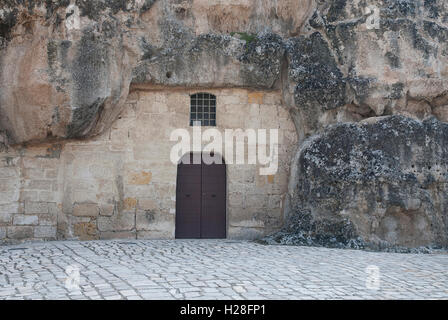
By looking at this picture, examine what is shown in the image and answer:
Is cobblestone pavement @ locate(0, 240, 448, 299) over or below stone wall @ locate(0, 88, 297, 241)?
below

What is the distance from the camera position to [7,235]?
9367 mm

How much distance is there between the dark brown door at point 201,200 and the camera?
32.9 ft

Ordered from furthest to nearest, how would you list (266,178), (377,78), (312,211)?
(266,178), (377,78), (312,211)

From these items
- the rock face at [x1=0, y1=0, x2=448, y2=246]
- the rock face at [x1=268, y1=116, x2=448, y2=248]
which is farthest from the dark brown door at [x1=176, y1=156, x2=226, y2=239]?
the rock face at [x1=268, y1=116, x2=448, y2=248]

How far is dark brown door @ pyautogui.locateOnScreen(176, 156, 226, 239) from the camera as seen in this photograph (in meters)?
10.0

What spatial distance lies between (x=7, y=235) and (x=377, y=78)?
25.7 ft

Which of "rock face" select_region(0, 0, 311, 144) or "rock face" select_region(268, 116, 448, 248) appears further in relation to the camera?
"rock face" select_region(0, 0, 311, 144)

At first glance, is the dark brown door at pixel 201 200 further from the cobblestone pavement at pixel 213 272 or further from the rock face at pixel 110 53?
the rock face at pixel 110 53

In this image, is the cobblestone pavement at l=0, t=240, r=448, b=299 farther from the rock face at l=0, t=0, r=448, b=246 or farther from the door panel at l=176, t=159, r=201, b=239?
the door panel at l=176, t=159, r=201, b=239

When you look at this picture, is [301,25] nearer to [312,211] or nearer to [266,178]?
[266,178]

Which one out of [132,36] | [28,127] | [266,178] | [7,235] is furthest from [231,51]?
[7,235]

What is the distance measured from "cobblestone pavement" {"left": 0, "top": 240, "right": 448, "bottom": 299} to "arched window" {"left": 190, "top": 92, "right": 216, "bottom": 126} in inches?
114

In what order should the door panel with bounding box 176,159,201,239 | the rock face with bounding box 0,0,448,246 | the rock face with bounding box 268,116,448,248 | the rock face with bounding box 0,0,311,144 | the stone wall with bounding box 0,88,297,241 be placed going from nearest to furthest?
the rock face with bounding box 268,116,448,248 → the rock face with bounding box 0,0,448,246 → the rock face with bounding box 0,0,311,144 → the stone wall with bounding box 0,88,297,241 → the door panel with bounding box 176,159,201,239

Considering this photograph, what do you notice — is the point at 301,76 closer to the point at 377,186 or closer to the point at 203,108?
the point at 203,108
